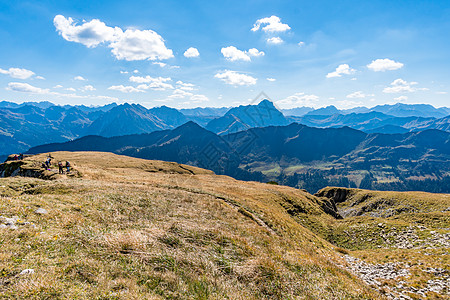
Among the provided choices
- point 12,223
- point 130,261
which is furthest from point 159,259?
point 12,223

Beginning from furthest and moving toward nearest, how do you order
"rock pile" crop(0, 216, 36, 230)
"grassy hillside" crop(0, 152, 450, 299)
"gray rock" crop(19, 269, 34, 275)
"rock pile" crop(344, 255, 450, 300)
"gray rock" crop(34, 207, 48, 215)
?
"rock pile" crop(344, 255, 450, 300), "gray rock" crop(34, 207, 48, 215), "rock pile" crop(0, 216, 36, 230), "grassy hillside" crop(0, 152, 450, 299), "gray rock" crop(19, 269, 34, 275)

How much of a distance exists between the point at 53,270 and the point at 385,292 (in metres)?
23.9

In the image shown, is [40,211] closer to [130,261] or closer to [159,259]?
[130,261]

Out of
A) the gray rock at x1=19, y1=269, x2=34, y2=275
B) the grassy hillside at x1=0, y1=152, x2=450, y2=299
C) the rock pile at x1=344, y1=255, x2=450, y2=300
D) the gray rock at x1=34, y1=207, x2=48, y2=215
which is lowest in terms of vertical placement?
the rock pile at x1=344, y1=255, x2=450, y2=300

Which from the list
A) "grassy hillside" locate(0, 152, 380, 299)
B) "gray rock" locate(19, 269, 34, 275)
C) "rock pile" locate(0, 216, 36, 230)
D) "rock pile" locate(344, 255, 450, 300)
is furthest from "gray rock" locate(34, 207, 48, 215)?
"rock pile" locate(344, 255, 450, 300)

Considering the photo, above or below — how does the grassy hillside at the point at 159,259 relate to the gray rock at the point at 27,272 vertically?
below

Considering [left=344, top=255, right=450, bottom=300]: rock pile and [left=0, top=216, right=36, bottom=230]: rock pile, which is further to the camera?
[left=344, top=255, right=450, bottom=300]: rock pile

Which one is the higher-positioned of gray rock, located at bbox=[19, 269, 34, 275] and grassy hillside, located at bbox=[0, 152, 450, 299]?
gray rock, located at bbox=[19, 269, 34, 275]

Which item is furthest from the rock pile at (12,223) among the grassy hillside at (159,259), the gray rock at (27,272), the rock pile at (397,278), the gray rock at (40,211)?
the rock pile at (397,278)

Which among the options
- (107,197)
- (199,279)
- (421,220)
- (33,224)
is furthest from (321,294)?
(421,220)

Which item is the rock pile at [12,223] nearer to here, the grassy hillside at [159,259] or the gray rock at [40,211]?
the grassy hillside at [159,259]

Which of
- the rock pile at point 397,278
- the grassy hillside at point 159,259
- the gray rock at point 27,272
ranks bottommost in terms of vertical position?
the rock pile at point 397,278

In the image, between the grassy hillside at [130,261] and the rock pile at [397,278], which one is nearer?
the grassy hillside at [130,261]

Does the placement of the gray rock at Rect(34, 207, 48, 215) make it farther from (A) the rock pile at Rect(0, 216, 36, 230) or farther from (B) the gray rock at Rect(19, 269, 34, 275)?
(B) the gray rock at Rect(19, 269, 34, 275)
